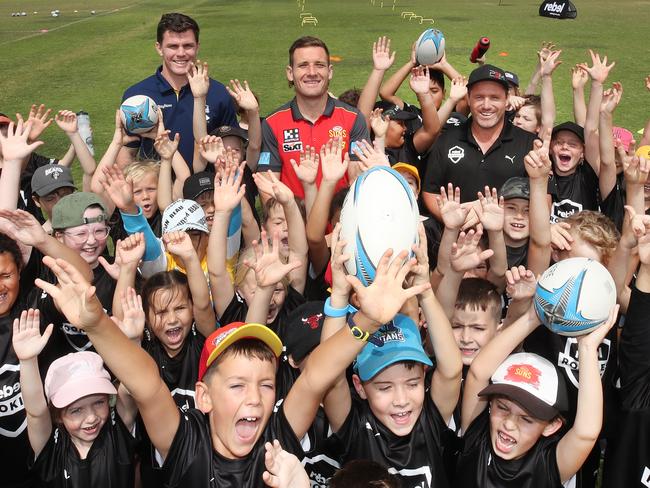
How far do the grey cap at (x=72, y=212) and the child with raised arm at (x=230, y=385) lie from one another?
1442mm

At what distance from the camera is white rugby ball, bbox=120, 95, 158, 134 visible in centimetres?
564

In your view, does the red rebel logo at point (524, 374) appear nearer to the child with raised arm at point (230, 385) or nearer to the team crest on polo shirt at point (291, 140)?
the child with raised arm at point (230, 385)

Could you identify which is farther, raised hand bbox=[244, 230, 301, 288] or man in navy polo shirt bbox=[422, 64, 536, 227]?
man in navy polo shirt bbox=[422, 64, 536, 227]

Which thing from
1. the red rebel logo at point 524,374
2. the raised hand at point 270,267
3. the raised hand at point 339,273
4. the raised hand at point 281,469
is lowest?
the raised hand at point 281,469

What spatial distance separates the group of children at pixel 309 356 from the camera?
3070 millimetres

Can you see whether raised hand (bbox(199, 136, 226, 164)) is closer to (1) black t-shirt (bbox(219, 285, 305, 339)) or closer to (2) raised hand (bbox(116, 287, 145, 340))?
(1) black t-shirt (bbox(219, 285, 305, 339))

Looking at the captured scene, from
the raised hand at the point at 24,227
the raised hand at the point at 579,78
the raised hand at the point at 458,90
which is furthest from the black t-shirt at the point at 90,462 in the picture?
the raised hand at the point at 579,78

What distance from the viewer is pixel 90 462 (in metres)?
3.26

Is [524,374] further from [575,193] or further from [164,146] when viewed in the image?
[164,146]

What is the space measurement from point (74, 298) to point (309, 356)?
1139mm

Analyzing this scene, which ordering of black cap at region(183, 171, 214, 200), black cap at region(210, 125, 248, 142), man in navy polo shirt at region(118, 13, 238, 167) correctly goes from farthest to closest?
man in navy polo shirt at region(118, 13, 238, 167), black cap at region(210, 125, 248, 142), black cap at region(183, 171, 214, 200)

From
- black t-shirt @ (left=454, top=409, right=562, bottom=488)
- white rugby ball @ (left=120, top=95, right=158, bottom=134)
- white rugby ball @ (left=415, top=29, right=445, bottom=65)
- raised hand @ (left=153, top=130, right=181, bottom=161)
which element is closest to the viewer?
black t-shirt @ (left=454, top=409, right=562, bottom=488)

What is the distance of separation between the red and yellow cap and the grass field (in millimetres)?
9341

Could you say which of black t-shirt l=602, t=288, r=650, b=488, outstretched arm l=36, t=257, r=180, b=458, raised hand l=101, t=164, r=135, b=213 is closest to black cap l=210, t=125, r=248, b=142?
raised hand l=101, t=164, r=135, b=213
